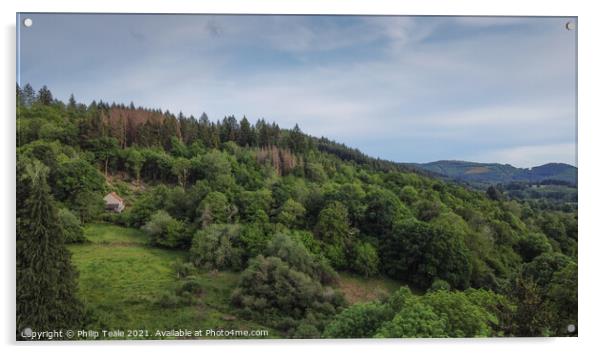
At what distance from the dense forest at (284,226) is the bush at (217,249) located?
0.07 feet

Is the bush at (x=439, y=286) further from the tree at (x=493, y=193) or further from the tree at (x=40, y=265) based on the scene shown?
the tree at (x=40, y=265)

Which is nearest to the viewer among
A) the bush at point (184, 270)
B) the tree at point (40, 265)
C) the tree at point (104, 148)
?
the tree at point (40, 265)

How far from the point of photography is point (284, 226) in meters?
5.81

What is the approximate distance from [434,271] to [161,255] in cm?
411

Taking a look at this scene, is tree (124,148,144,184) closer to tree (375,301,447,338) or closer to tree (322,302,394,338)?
tree (322,302,394,338)

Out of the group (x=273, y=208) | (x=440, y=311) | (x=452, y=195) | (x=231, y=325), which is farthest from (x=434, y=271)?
(x=231, y=325)

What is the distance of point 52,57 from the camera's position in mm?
5188

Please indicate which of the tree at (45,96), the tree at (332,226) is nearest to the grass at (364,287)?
the tree at (332,226)

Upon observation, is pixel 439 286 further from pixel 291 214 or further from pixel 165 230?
pixel 165 230

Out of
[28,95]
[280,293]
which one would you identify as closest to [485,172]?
[280,293]

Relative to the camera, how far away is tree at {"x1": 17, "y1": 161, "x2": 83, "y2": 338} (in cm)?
479

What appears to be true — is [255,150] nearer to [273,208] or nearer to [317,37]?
[273,208]

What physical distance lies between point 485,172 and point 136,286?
17.9ft

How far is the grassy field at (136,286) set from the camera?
16.8 feet
